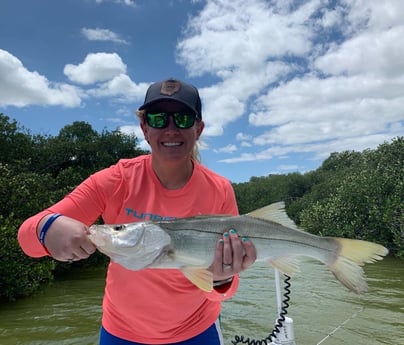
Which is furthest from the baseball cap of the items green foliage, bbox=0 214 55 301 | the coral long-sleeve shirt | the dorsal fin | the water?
green foliage, bbox=0 214 55 301

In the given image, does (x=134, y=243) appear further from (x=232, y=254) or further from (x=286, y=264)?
(x=286, y=264)

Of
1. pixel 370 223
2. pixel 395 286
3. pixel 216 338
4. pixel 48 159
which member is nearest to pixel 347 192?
pixel 370 223

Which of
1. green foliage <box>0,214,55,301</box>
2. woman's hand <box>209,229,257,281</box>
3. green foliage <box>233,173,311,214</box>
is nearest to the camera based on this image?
woman's hand <box>209,229,257,281</box>

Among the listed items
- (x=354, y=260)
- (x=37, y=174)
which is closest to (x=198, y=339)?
(x=354, y=260)

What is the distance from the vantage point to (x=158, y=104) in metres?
2.47

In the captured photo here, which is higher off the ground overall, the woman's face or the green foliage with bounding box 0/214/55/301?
the woman's face

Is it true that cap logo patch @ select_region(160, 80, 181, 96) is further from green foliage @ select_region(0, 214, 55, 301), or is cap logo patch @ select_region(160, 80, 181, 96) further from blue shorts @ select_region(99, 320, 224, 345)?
green foliage @ select_region(0, 214, 55, 301)

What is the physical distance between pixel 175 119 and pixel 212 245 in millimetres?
803

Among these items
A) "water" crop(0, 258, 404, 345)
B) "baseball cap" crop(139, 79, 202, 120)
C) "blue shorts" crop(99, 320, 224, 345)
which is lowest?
"water" crop(0, 258, 404, 345)

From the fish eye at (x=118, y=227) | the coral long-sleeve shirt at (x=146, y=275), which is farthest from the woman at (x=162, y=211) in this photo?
the fish eye at (x=118, y=227)

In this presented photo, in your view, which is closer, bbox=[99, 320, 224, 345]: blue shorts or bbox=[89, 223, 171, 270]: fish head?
bbox=[89, 223, 171, 270]: fish head

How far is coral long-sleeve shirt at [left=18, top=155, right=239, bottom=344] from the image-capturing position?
2.40 meters

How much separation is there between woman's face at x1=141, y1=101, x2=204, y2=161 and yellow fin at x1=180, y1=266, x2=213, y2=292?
69cm

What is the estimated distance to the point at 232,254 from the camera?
226 cm
